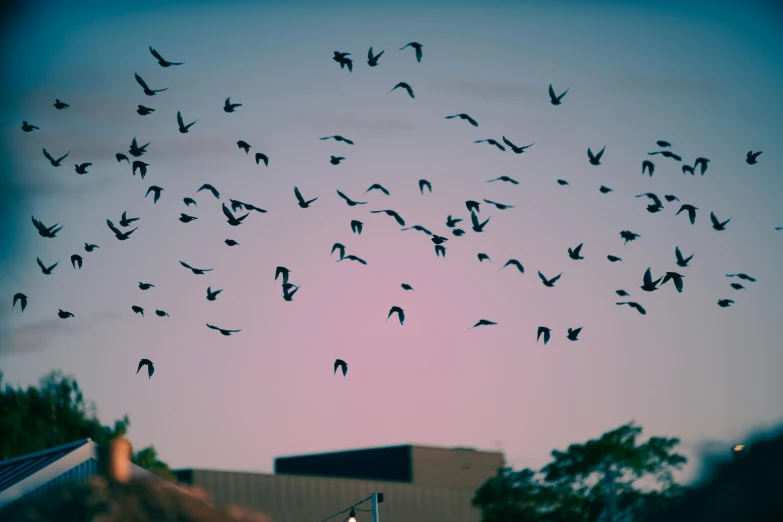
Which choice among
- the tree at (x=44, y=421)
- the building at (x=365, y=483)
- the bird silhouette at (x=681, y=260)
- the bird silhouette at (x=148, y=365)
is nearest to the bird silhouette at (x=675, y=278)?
the bird silhouette at (x=681, y=260)

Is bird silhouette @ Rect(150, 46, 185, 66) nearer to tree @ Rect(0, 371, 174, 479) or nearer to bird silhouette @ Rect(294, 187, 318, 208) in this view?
bird silhouette @ Rect(294, 187, 318, 208)

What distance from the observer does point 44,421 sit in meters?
81.6

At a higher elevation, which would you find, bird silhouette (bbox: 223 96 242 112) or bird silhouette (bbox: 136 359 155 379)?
bird silhouette (bbox: 223 96 242 112)

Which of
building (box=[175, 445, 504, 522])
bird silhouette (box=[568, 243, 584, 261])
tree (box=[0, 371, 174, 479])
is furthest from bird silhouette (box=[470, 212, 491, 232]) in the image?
tree (box=[0, 371, 174, 479])

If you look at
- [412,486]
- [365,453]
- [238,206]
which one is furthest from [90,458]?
[365,453]

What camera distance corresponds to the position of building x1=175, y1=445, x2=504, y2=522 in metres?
58.4

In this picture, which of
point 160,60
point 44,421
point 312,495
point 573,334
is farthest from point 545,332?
point 44,421

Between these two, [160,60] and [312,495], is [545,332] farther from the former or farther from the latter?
[312,495]

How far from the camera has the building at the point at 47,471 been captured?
79.4 feet

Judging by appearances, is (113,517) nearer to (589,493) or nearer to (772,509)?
(772,509)

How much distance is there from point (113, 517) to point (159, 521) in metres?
0.83

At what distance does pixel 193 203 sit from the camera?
3131 cm

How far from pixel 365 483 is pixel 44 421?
95.8ft

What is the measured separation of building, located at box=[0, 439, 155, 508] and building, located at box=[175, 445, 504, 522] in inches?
870
